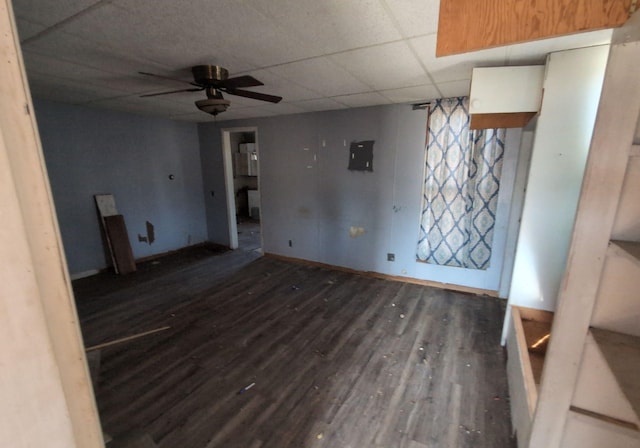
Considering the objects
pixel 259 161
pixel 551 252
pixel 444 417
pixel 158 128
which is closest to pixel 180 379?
pixel 444 417

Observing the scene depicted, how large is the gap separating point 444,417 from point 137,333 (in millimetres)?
2678

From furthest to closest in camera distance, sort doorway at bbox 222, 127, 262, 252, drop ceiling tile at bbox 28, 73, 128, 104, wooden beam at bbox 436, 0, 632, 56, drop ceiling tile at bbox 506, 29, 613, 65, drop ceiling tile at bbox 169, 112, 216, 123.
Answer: doorway at bbox 222, 127, 262, 252 < drop ceiling tile at bbox 169, 112, 216, 123 < drop ceiling tile at bbox 28, 73, 128, 104 < drop ceiling tile at bbox 506, 29, 613, 65 < wooden beam at bbox 436, 0, 632, 56

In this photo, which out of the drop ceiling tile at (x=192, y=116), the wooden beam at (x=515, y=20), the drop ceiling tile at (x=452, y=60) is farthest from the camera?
the drop ceiling tile at (x=192, y=116)

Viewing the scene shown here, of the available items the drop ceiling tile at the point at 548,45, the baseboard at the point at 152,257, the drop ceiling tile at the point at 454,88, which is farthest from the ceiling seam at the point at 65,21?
Result: the baseboard at the point at 152,257

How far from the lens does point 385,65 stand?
7.01 feet

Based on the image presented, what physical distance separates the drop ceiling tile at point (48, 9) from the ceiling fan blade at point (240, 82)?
2.67ft

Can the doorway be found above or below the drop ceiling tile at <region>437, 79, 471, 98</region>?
below

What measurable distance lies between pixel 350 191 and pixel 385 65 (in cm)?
195

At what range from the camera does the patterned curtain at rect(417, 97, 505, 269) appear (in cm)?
309

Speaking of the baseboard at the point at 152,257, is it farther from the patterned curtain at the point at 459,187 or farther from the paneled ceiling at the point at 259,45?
the patterned curtain at the point at 459,187

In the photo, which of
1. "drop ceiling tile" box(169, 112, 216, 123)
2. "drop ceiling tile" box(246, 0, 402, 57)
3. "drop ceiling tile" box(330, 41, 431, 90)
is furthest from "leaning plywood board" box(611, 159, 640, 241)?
"drop ceiling tile" box(169, 112, 216, 123)

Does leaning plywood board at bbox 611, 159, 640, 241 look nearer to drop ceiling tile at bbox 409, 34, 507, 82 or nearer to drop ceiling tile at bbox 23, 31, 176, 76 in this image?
drop ceiling tile at bbox 409, 34, 507, 82

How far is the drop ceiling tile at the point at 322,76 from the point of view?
83.9 inches

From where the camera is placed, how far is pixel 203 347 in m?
2.40
